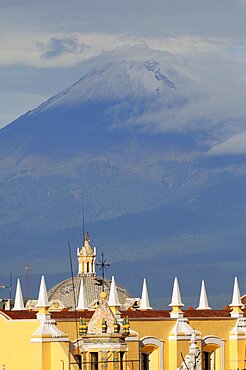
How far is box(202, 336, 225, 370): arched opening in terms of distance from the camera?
97.4 m

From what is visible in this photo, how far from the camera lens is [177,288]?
96375 mm

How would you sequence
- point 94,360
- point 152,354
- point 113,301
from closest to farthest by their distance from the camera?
1. point 94,360
2. point 113,301
3. point 152,354

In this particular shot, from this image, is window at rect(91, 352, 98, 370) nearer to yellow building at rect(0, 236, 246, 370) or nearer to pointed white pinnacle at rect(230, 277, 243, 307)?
yellow building at rect(0, 236, 246, 370)

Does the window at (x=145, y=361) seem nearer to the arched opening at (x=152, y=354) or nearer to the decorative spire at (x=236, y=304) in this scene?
the arched opening at (x=152, y=354)

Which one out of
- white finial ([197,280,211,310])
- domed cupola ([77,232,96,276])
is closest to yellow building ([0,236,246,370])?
white finial ([197,280,211,310])

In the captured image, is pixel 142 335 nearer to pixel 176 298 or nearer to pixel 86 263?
pixel 176 298

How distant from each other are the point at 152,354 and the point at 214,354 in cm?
441

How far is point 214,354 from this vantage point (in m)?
98.1

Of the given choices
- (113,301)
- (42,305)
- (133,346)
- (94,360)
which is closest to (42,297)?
(42,305)

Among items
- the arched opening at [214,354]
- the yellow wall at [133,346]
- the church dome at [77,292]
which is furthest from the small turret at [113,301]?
the church dome at [77,292]

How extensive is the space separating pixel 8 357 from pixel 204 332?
11.9 meters

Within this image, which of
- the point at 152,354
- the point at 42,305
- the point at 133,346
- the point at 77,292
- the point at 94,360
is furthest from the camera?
the point at 77,292

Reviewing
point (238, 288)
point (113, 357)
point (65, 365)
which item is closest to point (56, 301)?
point (238, 288)

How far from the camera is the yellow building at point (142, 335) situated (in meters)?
89.1
